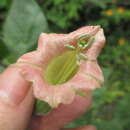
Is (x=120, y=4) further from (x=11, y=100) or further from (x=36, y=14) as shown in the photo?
(x=11, y=100)

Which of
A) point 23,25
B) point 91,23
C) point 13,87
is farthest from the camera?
point 91,23

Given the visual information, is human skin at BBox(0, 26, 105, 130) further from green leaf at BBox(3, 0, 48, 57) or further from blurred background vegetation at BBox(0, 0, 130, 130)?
green leaf at BBox(3, 0, 48, 57)

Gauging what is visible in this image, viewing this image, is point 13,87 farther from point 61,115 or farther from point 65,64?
point 61,115

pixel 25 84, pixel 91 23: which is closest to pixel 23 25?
pixel 25 84

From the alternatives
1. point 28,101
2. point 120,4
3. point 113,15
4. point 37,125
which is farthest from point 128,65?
point 28,101

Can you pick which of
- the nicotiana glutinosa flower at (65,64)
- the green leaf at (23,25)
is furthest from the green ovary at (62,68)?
the green leaf at (23,25)

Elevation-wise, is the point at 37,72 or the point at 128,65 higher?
the point at 37,72

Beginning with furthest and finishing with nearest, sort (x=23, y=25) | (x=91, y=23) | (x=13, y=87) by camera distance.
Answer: (x=91, y=23), (x=23, y=25), (x=13, y=87)
